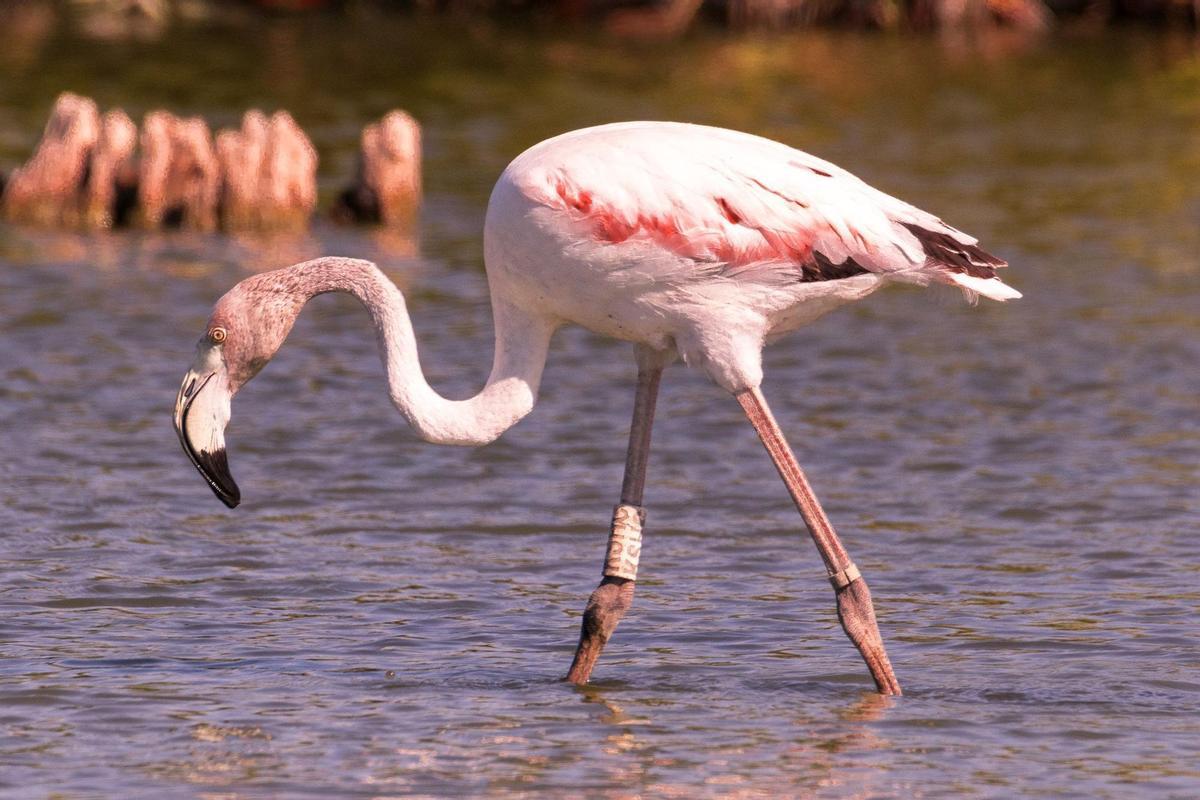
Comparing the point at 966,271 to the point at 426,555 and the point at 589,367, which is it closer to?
the point at 426,555

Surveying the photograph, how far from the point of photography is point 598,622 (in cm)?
728

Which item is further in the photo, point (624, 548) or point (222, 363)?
point (624, 548)

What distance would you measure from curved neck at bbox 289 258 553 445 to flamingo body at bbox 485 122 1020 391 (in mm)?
124

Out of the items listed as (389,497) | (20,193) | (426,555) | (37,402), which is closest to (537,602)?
(426,555)

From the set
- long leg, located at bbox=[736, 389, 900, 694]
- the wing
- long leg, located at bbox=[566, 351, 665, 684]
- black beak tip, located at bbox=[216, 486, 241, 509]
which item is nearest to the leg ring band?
long leg, located at bbox=[736, 389, 900, 694]

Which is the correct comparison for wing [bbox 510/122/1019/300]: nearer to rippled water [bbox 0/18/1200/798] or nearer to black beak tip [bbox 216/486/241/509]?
rippled water [bbox 0/18/1200/798]

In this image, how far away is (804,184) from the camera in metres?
7.10

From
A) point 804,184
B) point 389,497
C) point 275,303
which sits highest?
point 804,184

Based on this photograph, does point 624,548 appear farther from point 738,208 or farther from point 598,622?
point 738,208

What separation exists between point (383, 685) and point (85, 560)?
7.12 ft

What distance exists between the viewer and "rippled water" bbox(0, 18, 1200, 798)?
260 inches

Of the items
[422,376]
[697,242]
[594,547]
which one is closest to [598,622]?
[422,376]

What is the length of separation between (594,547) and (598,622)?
2.00m

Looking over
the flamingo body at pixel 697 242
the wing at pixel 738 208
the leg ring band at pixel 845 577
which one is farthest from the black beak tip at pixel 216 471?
the leg ring band at pixel 845 577
